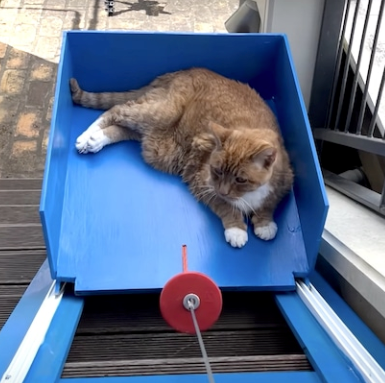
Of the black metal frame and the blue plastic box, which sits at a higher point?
the black metal frame

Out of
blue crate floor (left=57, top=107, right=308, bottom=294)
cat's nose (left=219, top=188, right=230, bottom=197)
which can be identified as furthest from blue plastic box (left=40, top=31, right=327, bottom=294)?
cat's nose (left=219, top=188, right=230, bottom=197)

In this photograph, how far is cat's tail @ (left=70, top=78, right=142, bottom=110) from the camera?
7.07 ft

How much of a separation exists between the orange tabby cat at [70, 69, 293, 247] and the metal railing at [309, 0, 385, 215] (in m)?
0.42

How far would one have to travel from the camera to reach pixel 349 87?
2.52 meters

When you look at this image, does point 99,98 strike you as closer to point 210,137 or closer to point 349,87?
point 210,137

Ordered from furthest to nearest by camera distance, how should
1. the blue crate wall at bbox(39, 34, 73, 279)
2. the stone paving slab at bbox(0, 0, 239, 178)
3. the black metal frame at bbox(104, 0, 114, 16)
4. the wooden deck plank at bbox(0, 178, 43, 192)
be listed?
the black metal frame at bbox(104, 0, 114, 16) → the stone paving slab at bbox(0, 0, 239, 178) → the wooden deck plank at bbox(0, 178, 43, 192) → the blue crate wall at bbox(39, 34, 73, 279)

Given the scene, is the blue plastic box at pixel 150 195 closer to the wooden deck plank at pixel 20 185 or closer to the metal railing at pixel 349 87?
the metal railing at pixel 349 87

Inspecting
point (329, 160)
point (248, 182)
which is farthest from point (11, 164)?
point (248, 182)

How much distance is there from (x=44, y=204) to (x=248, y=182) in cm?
70

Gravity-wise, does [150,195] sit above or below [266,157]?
below

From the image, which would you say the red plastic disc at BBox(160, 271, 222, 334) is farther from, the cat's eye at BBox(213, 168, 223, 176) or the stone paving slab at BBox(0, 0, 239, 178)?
the stone paving slab at BBox(0, 0, 239, 178)

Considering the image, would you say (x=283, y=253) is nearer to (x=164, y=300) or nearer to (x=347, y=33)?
(x=164, y=300)

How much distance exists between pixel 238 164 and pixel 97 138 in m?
A: 0.62

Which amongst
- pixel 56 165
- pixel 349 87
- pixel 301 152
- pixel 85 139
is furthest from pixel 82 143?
pixel 349 87
